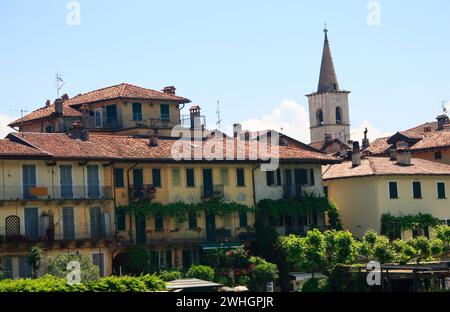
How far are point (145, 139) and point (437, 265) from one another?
64.6 feet

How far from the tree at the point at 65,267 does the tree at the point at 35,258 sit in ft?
2.03

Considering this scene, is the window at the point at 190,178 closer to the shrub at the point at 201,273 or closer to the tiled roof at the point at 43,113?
the shrub at the point at 201,273

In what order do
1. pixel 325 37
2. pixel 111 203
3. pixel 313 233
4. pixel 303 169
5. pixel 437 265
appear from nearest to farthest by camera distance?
pixel 437 265
pixel 111 203
pixel 313 233
pixel 303 169
pixel 325 37

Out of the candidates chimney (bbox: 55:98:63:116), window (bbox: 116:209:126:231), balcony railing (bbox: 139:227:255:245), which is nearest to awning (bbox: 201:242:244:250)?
balcony railing (bbox: 139:227:255:245)

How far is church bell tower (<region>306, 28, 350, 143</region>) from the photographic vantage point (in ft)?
442

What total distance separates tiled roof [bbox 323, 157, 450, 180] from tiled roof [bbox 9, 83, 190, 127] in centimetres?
1126

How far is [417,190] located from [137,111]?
63.5 ft

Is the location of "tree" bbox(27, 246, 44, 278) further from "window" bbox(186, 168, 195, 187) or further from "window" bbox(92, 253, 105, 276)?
"window" bbox(186, 168, 195, 187)

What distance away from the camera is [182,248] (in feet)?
203

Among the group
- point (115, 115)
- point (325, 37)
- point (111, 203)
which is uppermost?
point (325, 37)

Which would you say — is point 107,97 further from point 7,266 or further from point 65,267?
point 65,267

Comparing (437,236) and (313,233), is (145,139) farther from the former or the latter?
(437,236)

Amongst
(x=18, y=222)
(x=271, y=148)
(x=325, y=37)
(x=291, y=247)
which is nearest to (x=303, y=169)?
(x=271, y=148)

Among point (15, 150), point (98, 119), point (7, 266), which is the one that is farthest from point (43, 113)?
point (7, 266)
